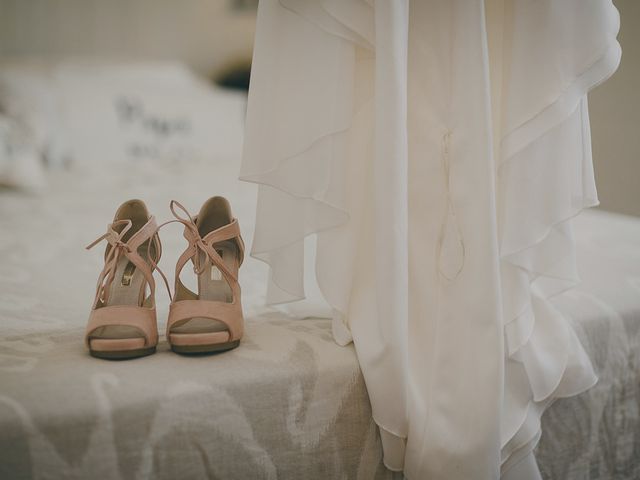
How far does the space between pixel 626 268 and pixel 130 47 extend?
7.88ft

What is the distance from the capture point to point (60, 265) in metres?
1.15

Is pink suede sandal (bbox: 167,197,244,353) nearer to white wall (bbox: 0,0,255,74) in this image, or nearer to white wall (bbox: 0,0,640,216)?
white wall (bbox: 0,0,640,216)

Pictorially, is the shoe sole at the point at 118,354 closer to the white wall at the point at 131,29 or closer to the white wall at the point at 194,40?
the white wall at the point at 194,40

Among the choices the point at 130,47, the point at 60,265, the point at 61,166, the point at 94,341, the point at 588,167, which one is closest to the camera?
the point at 94,341

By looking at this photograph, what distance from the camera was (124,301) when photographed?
0.79m

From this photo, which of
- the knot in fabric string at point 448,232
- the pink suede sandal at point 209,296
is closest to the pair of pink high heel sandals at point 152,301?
the pink suede sandal at point 209,296

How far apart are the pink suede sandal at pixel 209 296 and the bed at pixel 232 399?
0.03m

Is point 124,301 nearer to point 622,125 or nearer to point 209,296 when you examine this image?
point 209,296

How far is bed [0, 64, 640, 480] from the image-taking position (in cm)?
62

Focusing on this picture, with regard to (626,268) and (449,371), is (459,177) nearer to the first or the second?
(449,371)

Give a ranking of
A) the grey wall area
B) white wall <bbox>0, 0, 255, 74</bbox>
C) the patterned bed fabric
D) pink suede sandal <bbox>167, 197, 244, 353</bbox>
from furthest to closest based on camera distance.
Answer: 1. white wall <bbox>0, 0, 255, 74</bbox>
2. the grey wall area
3. pink suede sandal <bbox>167, 197, 244, 353</bbox>
4. the patterned bed fabric

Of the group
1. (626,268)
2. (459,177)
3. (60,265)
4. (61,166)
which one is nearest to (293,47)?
(459,177)

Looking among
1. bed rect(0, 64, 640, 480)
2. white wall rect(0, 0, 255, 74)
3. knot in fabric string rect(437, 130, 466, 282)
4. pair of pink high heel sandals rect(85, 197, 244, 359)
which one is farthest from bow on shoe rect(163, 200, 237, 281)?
white wall rect(0, 0, 255, 74)

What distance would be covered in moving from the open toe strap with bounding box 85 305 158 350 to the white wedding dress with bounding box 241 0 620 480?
7.6 inches
